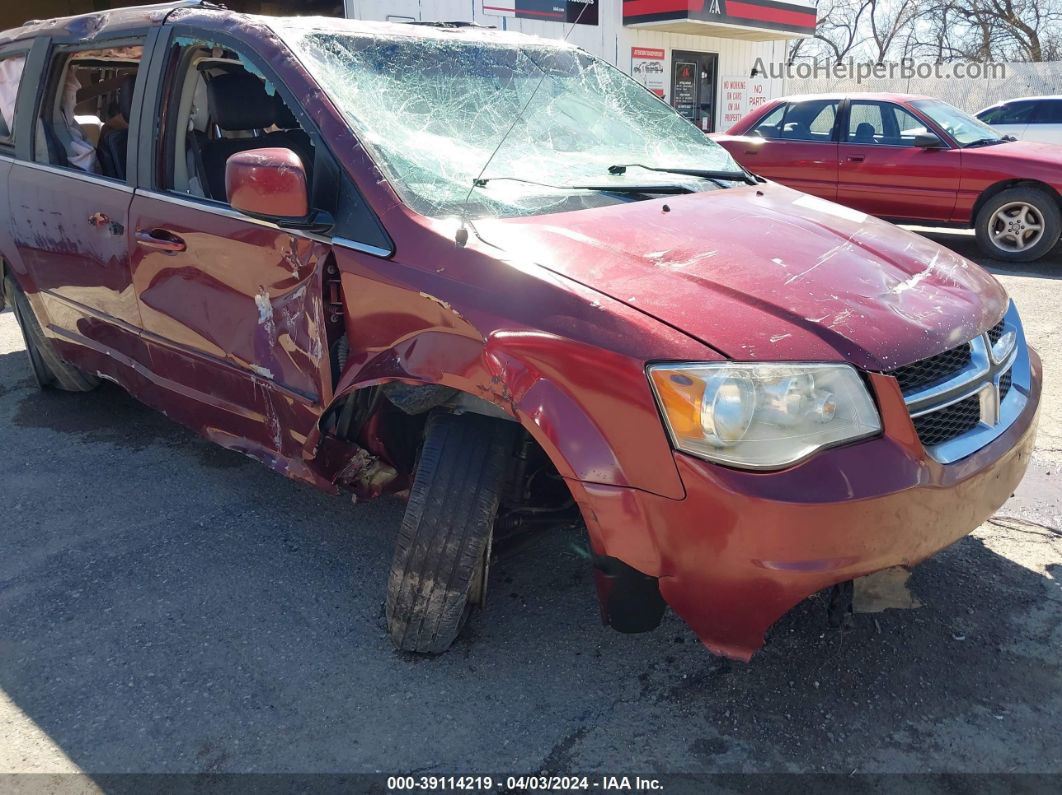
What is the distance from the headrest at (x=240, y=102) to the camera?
11.2 feet

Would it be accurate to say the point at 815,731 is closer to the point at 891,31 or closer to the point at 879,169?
the point at 879,169

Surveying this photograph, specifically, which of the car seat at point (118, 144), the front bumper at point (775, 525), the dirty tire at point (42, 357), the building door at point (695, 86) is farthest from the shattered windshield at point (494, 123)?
the building door at point (695, 86)

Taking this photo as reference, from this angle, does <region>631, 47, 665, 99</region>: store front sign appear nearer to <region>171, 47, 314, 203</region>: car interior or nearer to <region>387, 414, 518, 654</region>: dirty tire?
<region>171, 47, 314, 203</region>: car interior

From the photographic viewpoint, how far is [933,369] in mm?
2195

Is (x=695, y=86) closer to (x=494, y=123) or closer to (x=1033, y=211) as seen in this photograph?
(x=1033, y=211)

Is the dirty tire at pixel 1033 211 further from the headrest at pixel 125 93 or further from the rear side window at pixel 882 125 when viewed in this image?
the headrest at pixel 125 93

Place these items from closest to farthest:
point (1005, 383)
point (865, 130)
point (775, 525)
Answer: point (775, 525)
point (1005, 383)
point (865, 130)

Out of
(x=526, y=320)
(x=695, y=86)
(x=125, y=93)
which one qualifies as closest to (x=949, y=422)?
(x=526, y=320)

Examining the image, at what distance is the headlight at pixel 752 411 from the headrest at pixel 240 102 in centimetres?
225

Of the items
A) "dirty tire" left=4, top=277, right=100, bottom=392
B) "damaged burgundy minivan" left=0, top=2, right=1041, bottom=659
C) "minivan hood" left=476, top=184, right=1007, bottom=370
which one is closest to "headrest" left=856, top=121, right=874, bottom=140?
"damaged burgundy minivan" left=0, top=2, right=1041, bottom=659

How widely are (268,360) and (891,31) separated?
43.0 meters

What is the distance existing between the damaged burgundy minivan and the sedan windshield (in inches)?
237

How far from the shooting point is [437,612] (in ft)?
8.30

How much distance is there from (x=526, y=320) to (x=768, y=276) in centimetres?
67
